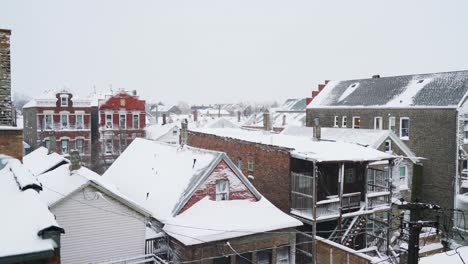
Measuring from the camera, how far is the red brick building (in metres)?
46.8

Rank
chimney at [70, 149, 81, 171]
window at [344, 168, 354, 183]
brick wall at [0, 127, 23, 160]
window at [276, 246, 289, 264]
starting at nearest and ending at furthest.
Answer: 1. brick wall at [0, 127, 23, 160]
2. chimney at [70, 149, 81, 171]
3. window at [276, 246, 289, 264]
4. window at [344, 168, 354, 183]

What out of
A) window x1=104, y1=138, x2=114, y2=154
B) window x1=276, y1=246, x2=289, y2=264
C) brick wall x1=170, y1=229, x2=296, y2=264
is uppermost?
window x1=104, y1=138, x2=114, y2=154

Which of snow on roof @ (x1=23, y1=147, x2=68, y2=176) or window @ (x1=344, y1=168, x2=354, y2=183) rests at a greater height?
snow on roof @ (x1=23, y1=147, x2=68, y2=176)

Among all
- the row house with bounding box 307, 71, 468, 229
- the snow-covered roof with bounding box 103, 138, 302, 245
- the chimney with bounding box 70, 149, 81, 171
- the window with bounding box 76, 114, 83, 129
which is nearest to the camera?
the snow-covered roof with bounding box 103, 138, 302, 245

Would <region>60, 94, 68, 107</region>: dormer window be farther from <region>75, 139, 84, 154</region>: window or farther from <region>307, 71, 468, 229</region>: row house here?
<region>307, 71, 468, 229</region>: row house

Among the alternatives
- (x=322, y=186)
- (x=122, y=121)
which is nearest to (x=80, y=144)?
(x=122, y=121)

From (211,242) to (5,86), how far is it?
9.61 metres

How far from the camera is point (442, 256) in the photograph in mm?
14289

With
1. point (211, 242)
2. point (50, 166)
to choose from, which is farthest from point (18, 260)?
point (50, 166)

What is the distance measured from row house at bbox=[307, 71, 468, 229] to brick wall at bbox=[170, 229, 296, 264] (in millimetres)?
17466

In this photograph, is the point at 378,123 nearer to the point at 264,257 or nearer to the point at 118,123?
the point at 264,257

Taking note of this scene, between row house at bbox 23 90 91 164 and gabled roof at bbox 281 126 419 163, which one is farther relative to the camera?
row house at bbox 23 90 91 164

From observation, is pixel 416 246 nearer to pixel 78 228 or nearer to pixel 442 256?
pixel 442 256

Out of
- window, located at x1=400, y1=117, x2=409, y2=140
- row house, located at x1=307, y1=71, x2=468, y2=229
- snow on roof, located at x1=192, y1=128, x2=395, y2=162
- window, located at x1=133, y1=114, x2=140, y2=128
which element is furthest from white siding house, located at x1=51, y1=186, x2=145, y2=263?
Result: window, located at x1=133, y1=114, x2=140, y2=128
